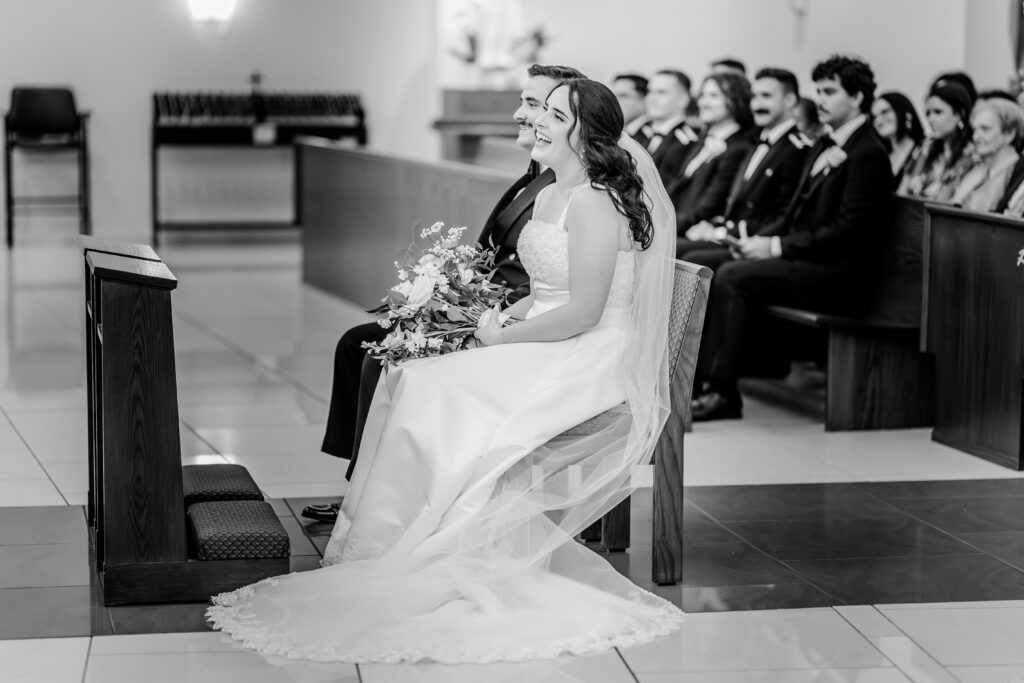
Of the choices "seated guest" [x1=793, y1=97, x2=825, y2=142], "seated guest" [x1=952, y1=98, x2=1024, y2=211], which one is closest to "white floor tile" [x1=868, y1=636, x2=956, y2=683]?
"seated guest" [x1=952, y1=98, x2=1024, y2=211]

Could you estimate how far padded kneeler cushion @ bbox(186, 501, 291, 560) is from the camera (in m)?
3.93

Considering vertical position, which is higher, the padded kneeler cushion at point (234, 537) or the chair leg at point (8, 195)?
the chair leg at point (8, 195)

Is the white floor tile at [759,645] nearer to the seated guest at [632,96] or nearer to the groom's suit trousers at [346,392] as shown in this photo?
the groom's suit trousers at [346,392]

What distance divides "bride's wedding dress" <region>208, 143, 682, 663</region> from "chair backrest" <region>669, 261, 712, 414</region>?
12cm

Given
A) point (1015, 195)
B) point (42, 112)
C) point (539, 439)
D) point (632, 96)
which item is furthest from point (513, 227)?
point (42, 112)

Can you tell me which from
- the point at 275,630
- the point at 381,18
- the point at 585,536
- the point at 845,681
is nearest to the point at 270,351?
the point at 585,536

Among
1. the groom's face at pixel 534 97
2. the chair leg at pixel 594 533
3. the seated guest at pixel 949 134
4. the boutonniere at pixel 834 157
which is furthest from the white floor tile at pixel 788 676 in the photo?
the seated guest at pixel 949 134

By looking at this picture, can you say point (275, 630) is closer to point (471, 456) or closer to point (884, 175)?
point (471, 456)

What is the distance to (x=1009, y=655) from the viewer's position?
3615 mm

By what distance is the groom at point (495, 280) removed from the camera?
14.9ft

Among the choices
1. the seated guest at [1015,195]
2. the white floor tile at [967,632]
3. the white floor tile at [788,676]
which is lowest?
the white floor tile at [967,632]

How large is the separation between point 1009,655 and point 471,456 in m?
1.41

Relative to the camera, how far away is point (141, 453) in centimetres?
387

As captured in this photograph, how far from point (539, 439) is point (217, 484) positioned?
1.06 metres
